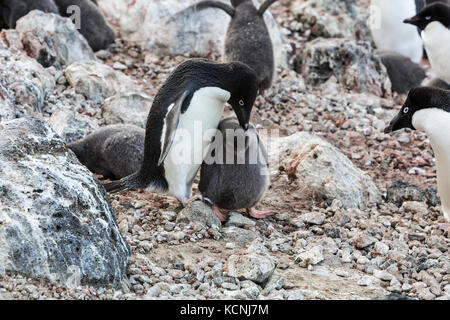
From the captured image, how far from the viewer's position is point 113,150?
18.8ft

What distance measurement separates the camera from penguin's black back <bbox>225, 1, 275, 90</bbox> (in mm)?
7180

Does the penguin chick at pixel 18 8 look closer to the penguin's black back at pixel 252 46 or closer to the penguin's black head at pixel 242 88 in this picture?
the penguin's black back at pixel 252 46

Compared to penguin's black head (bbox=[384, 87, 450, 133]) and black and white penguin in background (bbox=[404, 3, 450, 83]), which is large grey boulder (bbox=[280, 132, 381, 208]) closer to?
penguin's black head (bbox=[384, 87, 450, 133])

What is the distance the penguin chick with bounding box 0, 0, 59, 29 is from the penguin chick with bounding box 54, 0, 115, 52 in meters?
0.39

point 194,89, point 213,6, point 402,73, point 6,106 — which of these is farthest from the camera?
point 402,73

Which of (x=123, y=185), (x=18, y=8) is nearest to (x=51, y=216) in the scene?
(x=123, y=185)

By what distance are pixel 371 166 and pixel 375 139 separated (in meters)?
0.49

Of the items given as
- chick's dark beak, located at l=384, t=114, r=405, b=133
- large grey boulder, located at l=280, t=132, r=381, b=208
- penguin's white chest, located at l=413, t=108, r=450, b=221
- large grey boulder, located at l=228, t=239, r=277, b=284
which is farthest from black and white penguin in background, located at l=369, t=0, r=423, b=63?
large grey boulder, located at l=228, t=239, r=277, b=284

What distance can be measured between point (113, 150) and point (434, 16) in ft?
12.9

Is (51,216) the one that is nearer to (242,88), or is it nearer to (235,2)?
(242,88)

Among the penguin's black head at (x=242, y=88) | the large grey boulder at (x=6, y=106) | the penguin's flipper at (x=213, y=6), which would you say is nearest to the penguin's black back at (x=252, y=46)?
the penguin's flipper at (x=213, y=6)

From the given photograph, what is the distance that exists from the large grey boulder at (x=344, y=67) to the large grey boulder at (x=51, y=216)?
4602 mm
